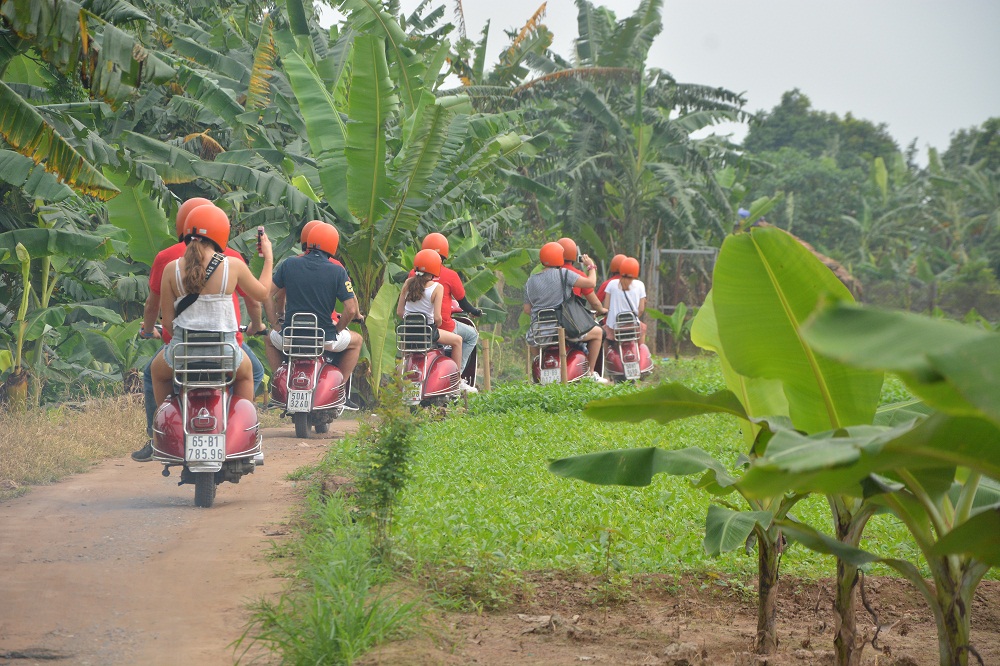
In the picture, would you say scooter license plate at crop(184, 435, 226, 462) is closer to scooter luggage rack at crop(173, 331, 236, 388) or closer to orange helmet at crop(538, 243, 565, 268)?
scooter luggage rack at crop(173, 331, 236, 388)

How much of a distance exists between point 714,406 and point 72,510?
5.23m

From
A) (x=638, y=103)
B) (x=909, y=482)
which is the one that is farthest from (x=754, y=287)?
(x=638, y=103)

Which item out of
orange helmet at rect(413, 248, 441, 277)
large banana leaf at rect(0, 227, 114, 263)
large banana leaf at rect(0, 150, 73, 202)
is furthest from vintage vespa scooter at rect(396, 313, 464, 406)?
large banana leaf at rect(0, 150, 73, 202)

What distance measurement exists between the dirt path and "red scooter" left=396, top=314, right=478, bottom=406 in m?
3.72

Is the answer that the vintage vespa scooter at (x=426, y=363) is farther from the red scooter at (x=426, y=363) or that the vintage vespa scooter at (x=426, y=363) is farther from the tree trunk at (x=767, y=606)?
the tree trunk at (x=767, y=606)

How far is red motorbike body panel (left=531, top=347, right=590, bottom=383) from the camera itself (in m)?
14.8

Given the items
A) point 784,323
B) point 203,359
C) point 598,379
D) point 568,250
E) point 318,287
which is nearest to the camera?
point 784,323

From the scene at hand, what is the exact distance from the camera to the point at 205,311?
7.09 m

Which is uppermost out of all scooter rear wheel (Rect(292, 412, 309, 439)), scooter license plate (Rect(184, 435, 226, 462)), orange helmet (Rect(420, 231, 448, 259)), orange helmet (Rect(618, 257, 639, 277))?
orange helmet (Rect(420, 231, 448, 259))

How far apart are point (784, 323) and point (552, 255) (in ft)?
35.4

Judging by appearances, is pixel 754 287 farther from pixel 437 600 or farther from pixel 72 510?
pixel 72 510

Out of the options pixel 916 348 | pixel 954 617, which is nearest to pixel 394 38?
pixel 954 617

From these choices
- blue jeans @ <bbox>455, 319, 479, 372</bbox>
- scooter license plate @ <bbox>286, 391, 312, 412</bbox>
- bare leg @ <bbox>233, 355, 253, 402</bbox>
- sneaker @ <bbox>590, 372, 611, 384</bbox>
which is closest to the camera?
bare leg @ <bbox>233, 355, 253, 402</bbox>

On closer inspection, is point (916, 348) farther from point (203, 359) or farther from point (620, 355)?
point (620, 355)
